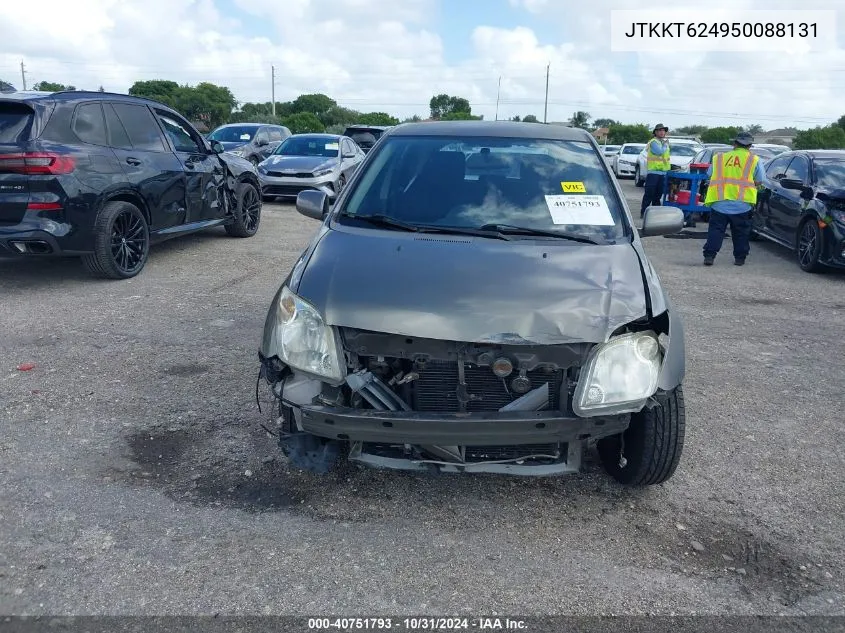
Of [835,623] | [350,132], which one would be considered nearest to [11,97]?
[835,623]

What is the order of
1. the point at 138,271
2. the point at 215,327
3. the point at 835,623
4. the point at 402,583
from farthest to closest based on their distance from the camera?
the point at 138,271 → the point at 215,327 → the point at 402,583 → the point at 835,623

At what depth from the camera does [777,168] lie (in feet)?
35.1

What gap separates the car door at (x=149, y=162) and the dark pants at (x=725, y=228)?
21.9 feet

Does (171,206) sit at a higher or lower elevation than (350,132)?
lower

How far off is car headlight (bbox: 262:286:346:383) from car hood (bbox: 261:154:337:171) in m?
11.1

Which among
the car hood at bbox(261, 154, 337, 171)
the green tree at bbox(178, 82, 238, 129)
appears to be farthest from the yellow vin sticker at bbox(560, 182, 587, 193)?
the green tree at bbox(178, 82, 238, 129)

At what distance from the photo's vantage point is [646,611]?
265cm

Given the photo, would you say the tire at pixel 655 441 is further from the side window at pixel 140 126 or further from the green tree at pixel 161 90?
the green tree at pixel 161 90

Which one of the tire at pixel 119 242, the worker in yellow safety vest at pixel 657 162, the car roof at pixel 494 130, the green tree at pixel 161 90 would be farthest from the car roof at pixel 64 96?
the green tree at pixel 161 90

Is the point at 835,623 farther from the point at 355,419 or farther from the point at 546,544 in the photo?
the point at 355,419

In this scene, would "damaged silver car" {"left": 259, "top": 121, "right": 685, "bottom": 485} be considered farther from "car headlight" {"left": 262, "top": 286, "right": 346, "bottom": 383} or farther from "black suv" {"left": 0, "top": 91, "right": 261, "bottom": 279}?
"black suv" {"left": 0, "top": 91, "right": 261, "bottom": 279}

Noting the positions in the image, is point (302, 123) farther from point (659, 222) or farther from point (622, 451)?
point (622, 451)

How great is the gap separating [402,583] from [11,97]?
20.3 ft

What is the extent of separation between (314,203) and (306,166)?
9.57m
